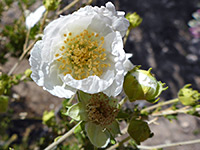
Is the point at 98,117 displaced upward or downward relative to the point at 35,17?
downward

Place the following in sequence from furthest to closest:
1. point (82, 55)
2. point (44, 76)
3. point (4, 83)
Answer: point (4, 83) < point (82, 55) < point (44, 76)

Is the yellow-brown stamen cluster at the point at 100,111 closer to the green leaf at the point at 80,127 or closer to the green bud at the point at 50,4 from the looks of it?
the green leaf at the point at 80,127

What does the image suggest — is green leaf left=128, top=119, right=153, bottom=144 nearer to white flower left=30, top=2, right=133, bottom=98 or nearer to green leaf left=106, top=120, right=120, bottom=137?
green leaf left=106, top=120, right=120, bottom=137

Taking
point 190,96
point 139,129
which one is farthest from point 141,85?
point 190,96

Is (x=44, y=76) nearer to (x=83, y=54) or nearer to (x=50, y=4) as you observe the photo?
(x=83, y=54)

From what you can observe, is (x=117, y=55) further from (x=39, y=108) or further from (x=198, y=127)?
(x=198, y=127)

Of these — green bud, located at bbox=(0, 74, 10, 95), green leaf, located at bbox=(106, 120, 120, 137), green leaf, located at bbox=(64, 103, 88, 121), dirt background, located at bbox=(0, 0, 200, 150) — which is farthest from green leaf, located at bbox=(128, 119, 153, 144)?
dirt background, located at bbox=(0, 0, 200, 150)

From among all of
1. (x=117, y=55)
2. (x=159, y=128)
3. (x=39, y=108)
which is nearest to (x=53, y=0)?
(x=117, y=55)
